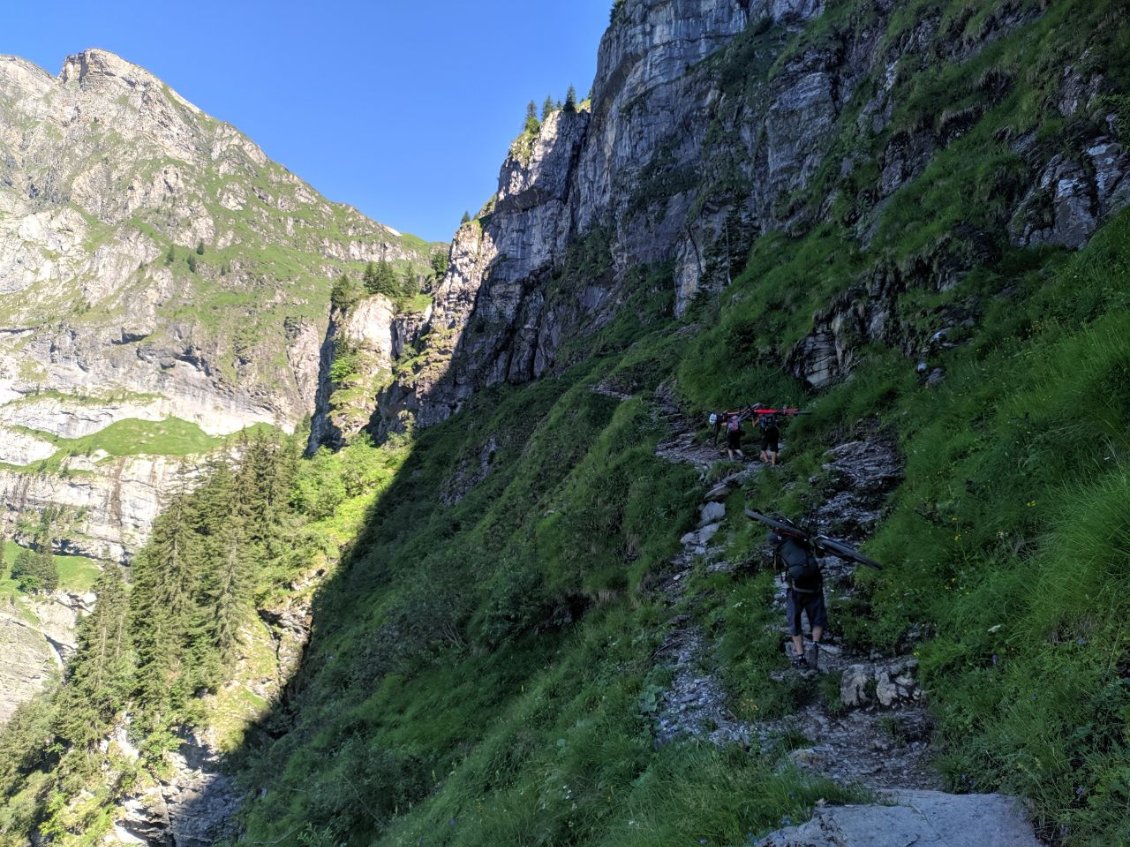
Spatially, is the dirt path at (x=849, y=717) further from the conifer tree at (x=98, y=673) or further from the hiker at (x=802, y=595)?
the conifer tree at (x=98, y=673)

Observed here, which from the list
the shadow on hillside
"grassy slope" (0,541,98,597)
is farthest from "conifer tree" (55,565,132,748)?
"grassy slope" (0,541,98,597)

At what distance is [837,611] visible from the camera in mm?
8133

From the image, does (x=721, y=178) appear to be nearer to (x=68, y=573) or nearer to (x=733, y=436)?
(x=733, y=436)

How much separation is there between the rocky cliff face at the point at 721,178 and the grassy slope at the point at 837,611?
2.86 feet

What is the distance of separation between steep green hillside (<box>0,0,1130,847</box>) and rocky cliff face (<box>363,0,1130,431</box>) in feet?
1.55

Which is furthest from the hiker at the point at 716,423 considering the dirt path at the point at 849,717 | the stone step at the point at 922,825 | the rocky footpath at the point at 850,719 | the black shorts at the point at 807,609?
the stone step at the point at 922,825

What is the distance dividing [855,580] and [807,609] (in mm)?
1504

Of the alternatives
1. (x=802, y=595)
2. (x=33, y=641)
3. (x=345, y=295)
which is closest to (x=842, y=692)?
(x=802, y=595)

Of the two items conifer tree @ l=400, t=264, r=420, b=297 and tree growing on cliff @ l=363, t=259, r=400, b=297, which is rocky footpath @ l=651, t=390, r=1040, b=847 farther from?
conifer tree @ l=400, t=264, r=420, b=297

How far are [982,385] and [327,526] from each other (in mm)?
52819

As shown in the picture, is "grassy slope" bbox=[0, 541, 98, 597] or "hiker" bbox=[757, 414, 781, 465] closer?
"hiker" bbox=[757, 414, 781, 465]

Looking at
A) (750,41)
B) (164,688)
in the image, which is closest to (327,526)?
(164,688)

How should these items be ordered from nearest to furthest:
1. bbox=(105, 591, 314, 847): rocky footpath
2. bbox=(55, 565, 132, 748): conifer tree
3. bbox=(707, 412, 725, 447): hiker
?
1. bbox=(707, 412, 725, 447): hiker
2. bbox=(105, 591, 314, 847): rocky footpath
3. bbox=(55, 565, 132, 748): conifer tree

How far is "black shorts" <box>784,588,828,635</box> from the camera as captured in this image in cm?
745
